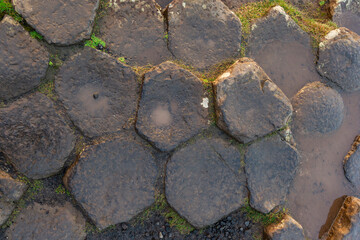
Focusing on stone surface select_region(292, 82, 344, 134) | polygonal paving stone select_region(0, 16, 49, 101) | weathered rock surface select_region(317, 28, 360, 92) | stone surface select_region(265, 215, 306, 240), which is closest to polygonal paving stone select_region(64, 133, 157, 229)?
polygonal paving stone select_region(0, 16, 49, 101)

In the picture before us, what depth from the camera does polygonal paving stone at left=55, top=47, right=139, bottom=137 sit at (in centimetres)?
235

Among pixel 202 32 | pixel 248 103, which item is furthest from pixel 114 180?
pixel 202 32

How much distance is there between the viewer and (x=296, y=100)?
9.30 feet

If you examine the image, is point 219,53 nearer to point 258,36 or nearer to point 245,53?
point 245,53

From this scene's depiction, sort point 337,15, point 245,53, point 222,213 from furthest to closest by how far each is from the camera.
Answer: point 337,15 < point 245,53 < point 222,213

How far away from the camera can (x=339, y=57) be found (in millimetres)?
2906

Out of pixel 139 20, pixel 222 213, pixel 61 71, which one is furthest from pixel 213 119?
pixel 61 71

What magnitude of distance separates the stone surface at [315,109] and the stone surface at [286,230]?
83 centimetres

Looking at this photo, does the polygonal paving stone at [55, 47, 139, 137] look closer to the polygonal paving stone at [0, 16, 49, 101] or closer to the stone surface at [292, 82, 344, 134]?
the polygonal paving stone at [0, 16, 49, 101]

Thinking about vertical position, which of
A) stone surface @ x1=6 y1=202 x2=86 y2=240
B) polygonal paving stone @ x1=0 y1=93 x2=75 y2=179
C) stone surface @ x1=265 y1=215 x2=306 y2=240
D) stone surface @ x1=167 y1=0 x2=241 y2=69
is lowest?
stone surface @ x1=265 y1=215 x2=306 y2=240

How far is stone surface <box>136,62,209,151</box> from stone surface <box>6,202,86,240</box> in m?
0.85

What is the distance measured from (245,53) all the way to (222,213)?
144 cm

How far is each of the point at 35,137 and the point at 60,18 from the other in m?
0.93

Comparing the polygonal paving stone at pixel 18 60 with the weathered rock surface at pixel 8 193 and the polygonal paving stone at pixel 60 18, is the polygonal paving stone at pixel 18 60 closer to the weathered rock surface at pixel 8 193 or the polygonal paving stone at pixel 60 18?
the polygonal paving stone at pixel 60 18
